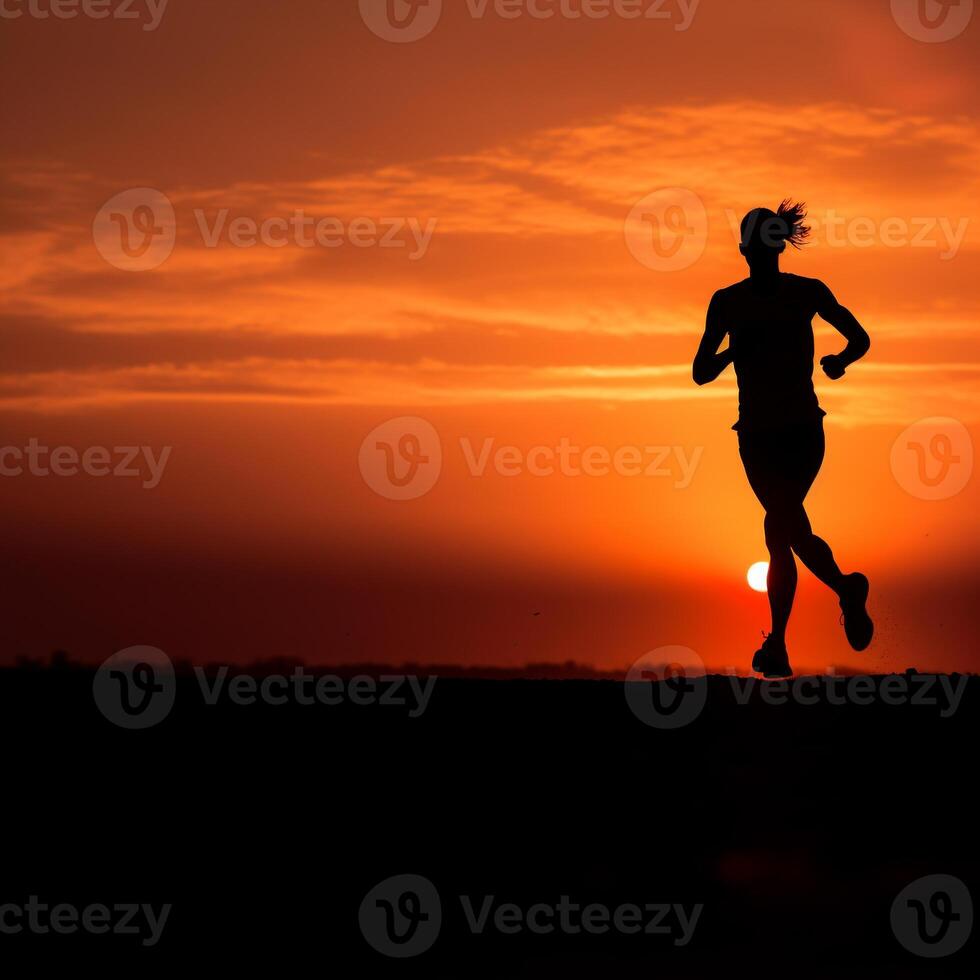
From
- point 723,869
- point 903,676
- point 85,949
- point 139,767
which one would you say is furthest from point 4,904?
point 903,676

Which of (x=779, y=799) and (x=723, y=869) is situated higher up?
(x=779, y=799)

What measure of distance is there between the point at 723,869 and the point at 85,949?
296 centimetres

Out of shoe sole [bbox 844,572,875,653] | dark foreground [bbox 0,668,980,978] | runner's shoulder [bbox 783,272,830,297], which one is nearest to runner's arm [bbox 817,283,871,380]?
runner's shoulder [bbox 783,272,830,297]

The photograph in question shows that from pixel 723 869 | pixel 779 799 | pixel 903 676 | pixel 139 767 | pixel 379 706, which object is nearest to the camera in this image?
pixel 723 869

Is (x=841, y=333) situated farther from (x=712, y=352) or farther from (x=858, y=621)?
(x=858, y=621)

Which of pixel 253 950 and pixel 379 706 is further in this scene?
pixel 379 706

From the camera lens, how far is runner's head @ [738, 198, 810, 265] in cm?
1207

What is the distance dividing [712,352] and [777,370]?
0.51 m

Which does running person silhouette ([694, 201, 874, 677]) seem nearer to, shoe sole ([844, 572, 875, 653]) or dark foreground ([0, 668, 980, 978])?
shoe sole ([844, 572, 875, 653])

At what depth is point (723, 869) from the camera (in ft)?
26.8

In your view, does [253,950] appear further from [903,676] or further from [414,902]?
[903,676]

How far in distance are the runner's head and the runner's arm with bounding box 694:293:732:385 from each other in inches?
17.5

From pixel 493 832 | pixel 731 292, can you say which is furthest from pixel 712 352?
pixel 493 832

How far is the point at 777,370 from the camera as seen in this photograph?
39.8 ft
